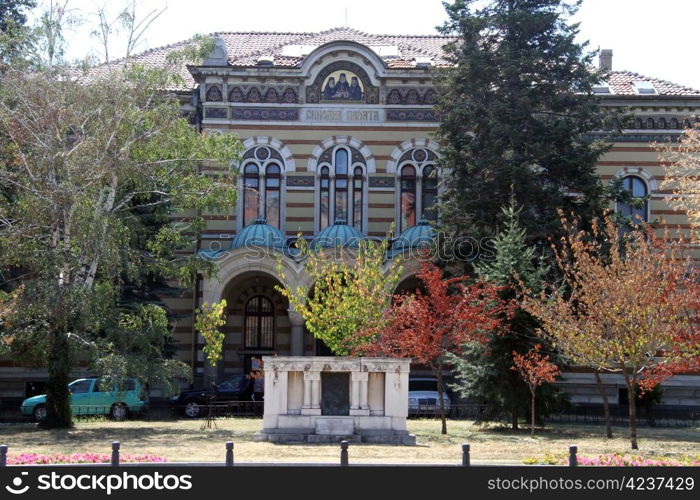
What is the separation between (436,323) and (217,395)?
34.8 ft

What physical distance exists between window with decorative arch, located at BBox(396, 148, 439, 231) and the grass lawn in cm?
1083

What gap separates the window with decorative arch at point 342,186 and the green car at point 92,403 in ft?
34.2

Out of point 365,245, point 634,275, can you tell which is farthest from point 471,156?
point 634,275

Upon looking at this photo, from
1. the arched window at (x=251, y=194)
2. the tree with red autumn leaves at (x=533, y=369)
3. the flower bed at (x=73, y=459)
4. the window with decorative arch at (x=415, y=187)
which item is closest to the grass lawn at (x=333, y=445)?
the flower bed at (x=73, y=459)

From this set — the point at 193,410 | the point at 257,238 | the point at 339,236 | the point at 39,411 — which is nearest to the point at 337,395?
the point at 193,410

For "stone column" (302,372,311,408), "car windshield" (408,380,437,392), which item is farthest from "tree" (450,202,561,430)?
"car windshield" (408,380,437,392)

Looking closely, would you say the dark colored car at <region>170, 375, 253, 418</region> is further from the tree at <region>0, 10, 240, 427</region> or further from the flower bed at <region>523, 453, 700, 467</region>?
the flower bed at <region>523, 453, 700, 467</region>

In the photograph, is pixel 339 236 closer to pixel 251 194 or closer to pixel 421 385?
pixel 251 194

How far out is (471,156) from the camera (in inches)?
1373

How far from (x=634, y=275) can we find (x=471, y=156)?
11.7 m

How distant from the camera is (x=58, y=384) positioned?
92.9 feet

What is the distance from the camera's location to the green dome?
37719 millimetres

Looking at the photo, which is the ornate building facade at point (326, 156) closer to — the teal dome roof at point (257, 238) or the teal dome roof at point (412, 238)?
the teal dome roof at point (412, 238)
